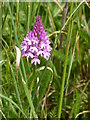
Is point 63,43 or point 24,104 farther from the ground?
point 63,43

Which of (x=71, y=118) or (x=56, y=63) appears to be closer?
(x=71, y=118)

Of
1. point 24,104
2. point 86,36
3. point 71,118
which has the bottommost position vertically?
point 71,118

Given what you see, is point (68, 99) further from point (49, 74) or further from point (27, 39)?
point (27, 39)

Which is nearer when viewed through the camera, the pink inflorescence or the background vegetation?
the pink inflorescence

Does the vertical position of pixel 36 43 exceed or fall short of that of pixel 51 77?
it exceeds it

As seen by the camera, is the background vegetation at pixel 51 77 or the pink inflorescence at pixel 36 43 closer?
the pink inflorescence at pixel 36 43

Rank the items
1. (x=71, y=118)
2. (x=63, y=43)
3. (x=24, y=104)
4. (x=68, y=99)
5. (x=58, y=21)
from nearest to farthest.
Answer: (x=24, y=104) → (x=71, y=118) → (x=68, y=99) → (x=63, y=43) → (x=58, y=21)

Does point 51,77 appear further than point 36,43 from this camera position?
Yes

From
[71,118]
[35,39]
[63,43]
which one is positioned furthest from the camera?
[63,43]

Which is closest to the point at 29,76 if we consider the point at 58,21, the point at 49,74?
the point at 49,74

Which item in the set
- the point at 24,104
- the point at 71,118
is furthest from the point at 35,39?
the point at 71,118
